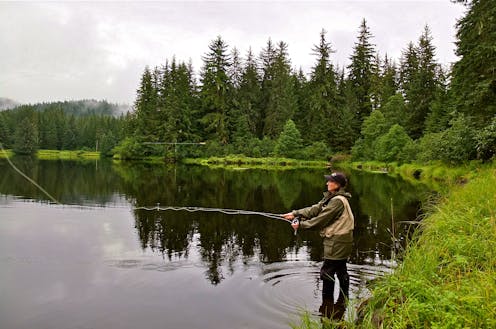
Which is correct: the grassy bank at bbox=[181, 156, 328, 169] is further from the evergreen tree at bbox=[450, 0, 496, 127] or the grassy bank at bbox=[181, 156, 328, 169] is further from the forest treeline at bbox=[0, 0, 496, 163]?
the evergreen tree at bbox=[450, 0, 496, 127]

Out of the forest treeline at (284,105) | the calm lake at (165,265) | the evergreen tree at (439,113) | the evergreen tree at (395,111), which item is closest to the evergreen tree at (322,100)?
the forest treeline at (284,105)

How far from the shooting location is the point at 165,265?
28.7 ft

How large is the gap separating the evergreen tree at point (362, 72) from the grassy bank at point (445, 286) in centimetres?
5405

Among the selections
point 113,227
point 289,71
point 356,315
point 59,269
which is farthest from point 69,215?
point 289,71

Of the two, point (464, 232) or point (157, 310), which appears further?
point (157, 310)

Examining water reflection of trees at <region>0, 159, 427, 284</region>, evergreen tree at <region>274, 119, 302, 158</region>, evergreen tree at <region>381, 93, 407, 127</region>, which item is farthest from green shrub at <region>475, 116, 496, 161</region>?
evergreen tree at <region>274, 119, 302, 158</region>

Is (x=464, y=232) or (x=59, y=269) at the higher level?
(x=464, y=232)

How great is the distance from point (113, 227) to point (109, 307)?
6.56 meters

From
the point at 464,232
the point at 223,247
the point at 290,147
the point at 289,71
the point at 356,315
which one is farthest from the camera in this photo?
the point at 289,71

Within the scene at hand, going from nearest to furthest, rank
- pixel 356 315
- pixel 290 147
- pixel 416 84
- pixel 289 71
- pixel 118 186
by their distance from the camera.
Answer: pixel 356 315 → pixel 118 186 → pixel 416 84 → pixel 290 147 → pixel 289 71

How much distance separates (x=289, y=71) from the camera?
2608 inches

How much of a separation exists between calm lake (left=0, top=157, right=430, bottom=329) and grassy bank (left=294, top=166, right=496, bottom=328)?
1.86 ft

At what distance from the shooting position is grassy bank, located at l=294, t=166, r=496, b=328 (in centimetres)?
362

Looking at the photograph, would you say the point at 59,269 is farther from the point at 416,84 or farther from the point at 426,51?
the point at 426,51
